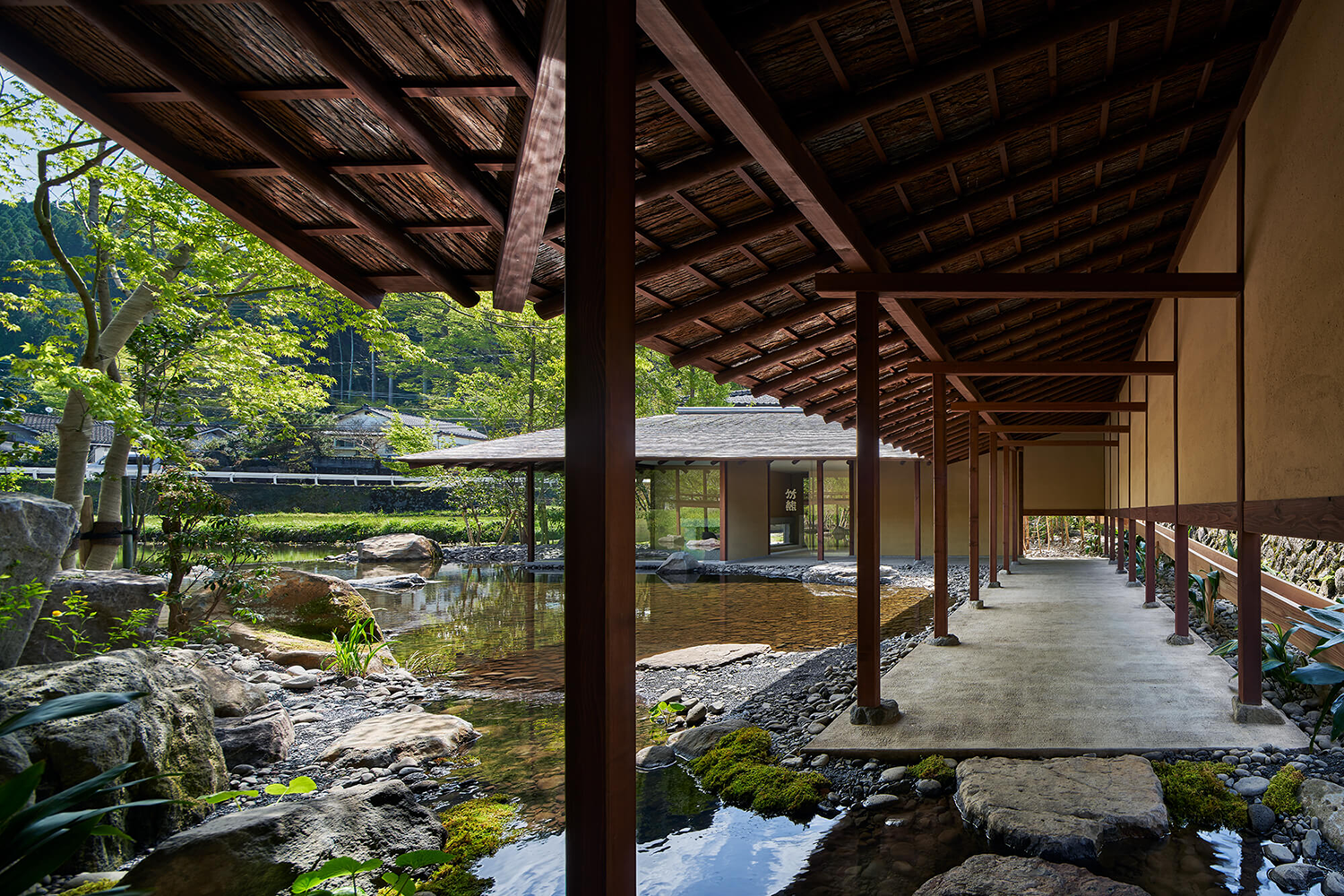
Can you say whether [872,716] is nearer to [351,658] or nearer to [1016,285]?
[1016,285]

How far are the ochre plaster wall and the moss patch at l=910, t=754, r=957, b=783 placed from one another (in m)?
12.7

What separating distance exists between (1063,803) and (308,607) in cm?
766

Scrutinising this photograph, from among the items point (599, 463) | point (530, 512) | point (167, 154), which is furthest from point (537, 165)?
point (530, 512)

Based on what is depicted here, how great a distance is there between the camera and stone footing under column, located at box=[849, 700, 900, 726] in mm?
4758

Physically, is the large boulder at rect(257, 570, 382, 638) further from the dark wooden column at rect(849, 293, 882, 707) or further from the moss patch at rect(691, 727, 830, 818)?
the dark wooden column at rect(849, 293, 882, 707)

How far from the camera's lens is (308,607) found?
860cm

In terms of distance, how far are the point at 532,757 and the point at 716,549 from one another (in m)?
12.8

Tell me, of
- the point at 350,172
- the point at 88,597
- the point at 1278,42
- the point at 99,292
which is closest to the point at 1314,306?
the point at 1278,42

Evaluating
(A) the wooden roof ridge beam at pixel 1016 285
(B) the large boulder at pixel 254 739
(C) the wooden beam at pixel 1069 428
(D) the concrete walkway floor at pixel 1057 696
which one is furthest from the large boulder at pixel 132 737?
(C) the wooden beam at pixel 1069 428

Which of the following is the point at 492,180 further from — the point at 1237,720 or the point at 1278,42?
the point at 1237,720

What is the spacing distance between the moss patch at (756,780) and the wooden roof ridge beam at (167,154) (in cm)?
311

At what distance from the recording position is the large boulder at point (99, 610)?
507cm

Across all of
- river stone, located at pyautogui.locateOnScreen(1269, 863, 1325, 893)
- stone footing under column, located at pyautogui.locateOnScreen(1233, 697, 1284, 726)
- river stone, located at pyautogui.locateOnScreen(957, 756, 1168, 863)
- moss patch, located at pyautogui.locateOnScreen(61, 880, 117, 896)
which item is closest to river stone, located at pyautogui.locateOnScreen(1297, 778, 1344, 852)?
river stone, located at pyautogui.locateOnScreen(1269, 863, 1325, 893)

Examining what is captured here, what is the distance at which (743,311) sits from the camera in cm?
518
